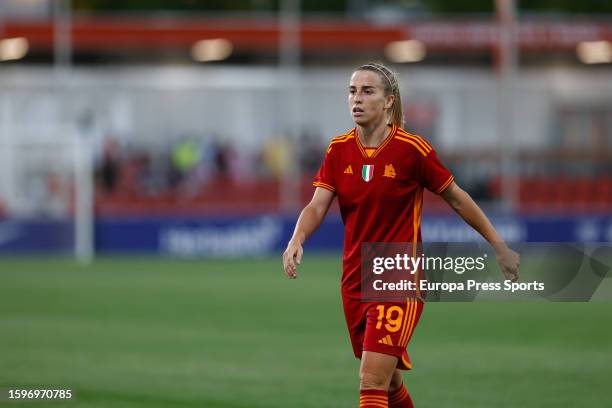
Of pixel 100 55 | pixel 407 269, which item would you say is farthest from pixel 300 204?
pixel 407 269

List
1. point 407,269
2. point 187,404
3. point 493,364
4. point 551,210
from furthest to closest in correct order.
Result: point 551,210 → point 493,364 → point 187,404 → point 407,269

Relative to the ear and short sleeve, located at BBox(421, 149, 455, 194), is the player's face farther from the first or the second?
short sleeve, located at BBox(421, 149, 455, 194)

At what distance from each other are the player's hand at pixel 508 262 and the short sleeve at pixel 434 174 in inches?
19.8

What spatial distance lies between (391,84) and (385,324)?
140 cm

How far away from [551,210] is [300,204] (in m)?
6.58

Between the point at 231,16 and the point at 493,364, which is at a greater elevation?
the point at 231,16

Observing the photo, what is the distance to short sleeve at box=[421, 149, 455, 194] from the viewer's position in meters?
6.97

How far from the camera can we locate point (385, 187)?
6.95m

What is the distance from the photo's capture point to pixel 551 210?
30281 millimetres

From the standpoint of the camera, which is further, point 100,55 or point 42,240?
point 100,55

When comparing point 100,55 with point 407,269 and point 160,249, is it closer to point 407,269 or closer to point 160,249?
point 160,249

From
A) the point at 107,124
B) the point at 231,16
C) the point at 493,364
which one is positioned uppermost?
the point at 231,16

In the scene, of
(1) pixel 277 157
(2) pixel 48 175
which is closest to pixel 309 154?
(1) pixel 277 157

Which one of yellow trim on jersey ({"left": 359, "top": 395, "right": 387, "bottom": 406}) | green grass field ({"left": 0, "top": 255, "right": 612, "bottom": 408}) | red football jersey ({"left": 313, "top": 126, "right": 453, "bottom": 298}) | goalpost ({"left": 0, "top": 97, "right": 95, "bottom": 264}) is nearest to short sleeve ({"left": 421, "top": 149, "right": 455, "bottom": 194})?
red football jersey ({"left": 313, "top": 126, "right": 453, "bottom": 298})
